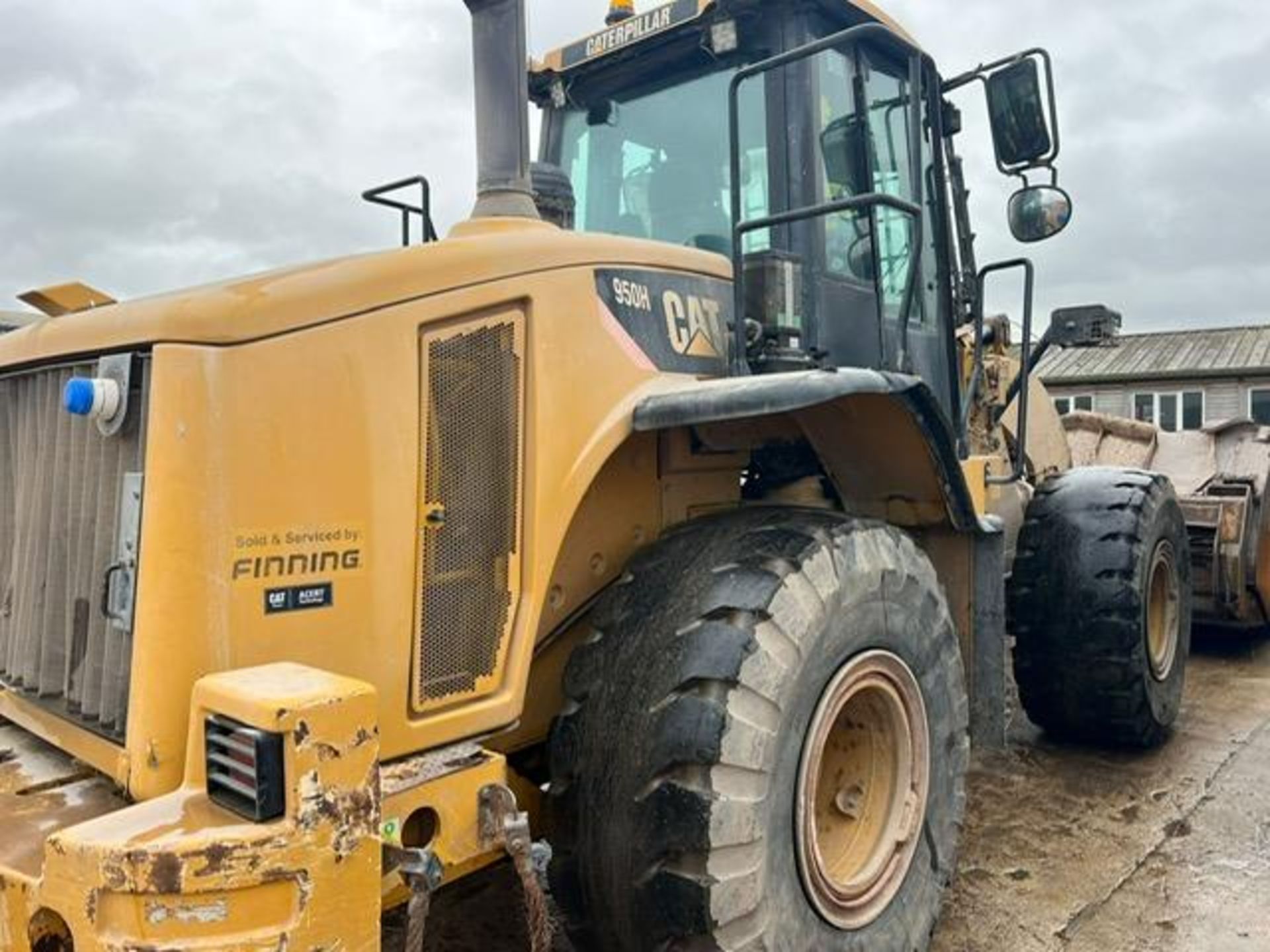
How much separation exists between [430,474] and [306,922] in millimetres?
920

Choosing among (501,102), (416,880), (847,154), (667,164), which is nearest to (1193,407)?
(847,154)

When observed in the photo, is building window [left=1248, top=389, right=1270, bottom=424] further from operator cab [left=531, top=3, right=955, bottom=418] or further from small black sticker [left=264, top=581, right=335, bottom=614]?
small black sticker [left=264, top=581, right=335, bottom=614]

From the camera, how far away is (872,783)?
3094mm

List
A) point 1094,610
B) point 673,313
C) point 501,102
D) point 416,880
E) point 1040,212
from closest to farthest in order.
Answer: point 416,880 → point 501,102 → point 673,313 → point 1040,212 → point 1094,610

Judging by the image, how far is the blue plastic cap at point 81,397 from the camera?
2113 millimetres

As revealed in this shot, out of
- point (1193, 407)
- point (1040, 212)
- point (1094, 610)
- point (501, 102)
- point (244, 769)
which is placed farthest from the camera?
point (1193, 407)

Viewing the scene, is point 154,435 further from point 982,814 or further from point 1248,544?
point 1248,544

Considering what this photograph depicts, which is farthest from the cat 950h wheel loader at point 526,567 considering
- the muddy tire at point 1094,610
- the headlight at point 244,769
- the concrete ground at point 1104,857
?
the muddy tire at point 1094,610

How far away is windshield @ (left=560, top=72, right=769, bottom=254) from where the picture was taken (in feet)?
11.9

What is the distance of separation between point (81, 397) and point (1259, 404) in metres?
27.9

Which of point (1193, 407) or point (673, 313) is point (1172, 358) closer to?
point (1193, 407)

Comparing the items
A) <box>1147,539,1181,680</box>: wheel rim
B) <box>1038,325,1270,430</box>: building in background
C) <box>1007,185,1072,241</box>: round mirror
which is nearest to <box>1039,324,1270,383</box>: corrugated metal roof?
<box>1038,325,1270,430</box>: building in background

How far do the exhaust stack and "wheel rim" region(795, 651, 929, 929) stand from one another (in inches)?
58.7

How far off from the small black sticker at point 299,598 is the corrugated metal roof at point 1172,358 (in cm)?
2528
